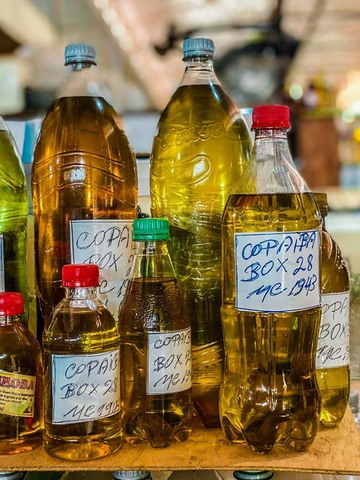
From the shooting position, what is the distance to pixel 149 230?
0.74m

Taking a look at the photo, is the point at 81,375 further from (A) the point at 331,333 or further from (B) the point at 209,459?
(A) the point at 331,333

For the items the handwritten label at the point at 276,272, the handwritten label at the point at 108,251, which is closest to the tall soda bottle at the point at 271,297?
the handwritten label at the point at 276,272

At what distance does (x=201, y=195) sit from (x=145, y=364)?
9.4 inches

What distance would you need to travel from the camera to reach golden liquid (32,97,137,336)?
83cm

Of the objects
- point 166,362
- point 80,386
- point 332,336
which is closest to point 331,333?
point 332,336

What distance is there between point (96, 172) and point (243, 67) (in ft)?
9.83

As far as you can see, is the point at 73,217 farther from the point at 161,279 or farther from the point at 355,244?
the point at 355,244

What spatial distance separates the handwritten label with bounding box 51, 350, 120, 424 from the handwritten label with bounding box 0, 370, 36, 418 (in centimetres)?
4

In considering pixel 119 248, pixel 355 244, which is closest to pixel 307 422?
pixel 119 248

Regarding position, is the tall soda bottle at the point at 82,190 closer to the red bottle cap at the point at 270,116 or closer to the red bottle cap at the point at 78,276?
the red bottle cap at the point at 78,276

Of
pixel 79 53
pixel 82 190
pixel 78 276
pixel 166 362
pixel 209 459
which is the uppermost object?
pixel 79 53

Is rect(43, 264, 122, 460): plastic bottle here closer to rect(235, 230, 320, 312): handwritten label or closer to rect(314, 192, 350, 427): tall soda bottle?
rect(235, 230, 320, 312): handwritten label

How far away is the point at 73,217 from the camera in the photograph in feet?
2.69

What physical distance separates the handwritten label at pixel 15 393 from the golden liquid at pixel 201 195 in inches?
8.5
